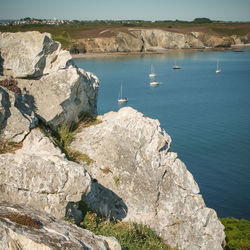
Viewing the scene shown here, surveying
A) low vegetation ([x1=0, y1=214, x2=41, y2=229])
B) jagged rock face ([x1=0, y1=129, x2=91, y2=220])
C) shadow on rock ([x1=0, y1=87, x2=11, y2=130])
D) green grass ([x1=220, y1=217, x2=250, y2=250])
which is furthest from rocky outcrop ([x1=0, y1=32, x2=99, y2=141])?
green grass ([x1=220, y1=217, x2=250, y2=250])

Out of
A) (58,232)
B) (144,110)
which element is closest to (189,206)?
(58,232)

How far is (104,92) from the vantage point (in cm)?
7238

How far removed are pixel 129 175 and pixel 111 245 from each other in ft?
16.4

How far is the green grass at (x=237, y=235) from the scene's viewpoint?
61.1 feet

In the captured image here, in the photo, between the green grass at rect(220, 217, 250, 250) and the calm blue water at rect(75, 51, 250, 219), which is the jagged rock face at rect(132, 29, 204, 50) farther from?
the green grass at rect(220, 217, 250, 250)

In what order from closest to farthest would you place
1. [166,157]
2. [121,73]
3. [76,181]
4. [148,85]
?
[76,181], [166,157], [148,85], [121,73]

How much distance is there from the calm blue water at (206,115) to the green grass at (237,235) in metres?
5.70

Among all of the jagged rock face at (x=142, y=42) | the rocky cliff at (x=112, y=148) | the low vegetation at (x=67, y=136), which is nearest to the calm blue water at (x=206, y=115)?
the rocky cliff at (x=112, y=148)

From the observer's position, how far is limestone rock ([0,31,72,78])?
13148 millimetres

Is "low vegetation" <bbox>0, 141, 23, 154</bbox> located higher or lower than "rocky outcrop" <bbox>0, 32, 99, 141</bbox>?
lower

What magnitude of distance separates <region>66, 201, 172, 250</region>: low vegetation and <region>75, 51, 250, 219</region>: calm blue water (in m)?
18.6

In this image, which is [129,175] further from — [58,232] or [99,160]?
[58,232]

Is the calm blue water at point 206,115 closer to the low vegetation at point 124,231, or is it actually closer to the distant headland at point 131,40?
the low vegetation at point 124,231

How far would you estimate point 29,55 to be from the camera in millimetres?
13469
